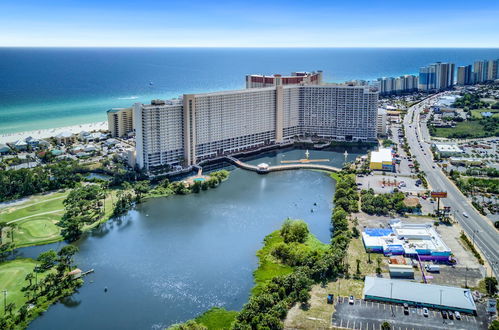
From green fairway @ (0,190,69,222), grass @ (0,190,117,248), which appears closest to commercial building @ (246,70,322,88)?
grass @ (0,190,117,248)

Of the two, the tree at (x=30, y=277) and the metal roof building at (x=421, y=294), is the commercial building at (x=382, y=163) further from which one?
the tree at (x=30, y=277)

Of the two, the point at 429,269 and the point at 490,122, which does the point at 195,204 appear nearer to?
the point at 429,269

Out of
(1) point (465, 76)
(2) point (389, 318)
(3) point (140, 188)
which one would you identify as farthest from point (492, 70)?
(2) point (389, 318)

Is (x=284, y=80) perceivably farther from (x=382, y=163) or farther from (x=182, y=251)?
(x=182, y=251)

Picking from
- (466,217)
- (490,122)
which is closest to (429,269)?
(466,217)

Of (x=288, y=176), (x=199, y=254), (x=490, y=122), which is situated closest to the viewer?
(x=199, y=254)

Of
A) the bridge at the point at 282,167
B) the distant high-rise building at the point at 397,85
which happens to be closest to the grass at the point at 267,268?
the bridge at the point at 282,167
